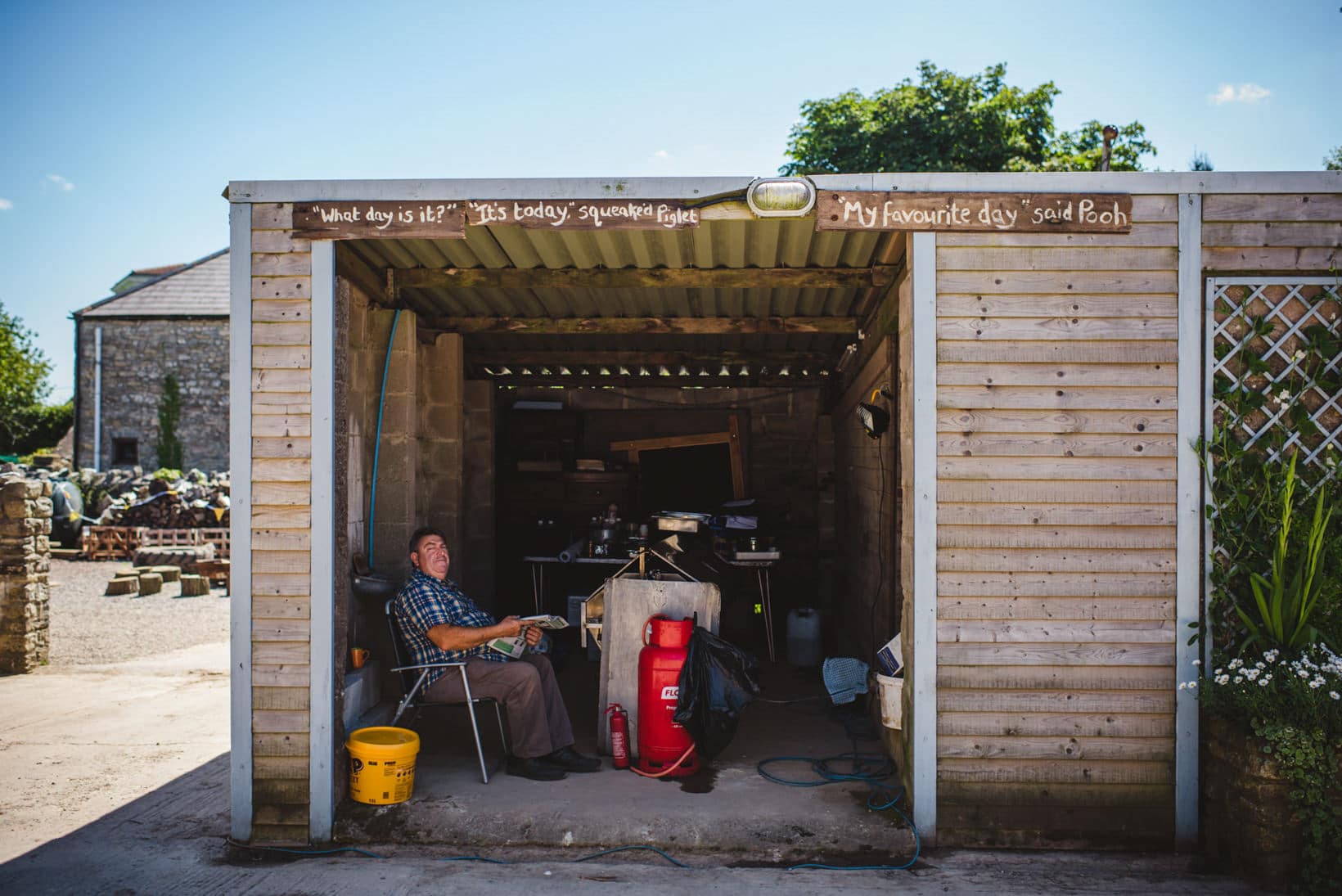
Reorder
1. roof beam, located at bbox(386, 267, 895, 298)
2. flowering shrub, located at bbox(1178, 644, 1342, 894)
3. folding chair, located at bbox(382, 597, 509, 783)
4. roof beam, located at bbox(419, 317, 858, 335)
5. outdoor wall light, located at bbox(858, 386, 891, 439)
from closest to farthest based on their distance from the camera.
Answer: flowering shrub, located at bbox(1178, 644, 1342, 894)
folding chair, located at bbox(382, 597, 509, 783)
roof beam, located at bbox(386, 267, 895, 298)
outdoor wall light, located at bbox(858, 386, 891, 439)
roof beam, located at bbox(419, 317, 858, 335)

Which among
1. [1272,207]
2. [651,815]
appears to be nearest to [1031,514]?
[1272,207]

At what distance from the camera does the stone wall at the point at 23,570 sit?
7594 millimetres

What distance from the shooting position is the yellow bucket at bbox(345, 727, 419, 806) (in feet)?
13.5

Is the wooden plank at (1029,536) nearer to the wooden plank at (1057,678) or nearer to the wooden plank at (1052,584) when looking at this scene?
the wooden plank at (1052,584)

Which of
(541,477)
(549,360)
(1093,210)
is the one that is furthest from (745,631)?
(1093,210)

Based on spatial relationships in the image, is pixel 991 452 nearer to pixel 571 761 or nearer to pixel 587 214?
pixel 587 214

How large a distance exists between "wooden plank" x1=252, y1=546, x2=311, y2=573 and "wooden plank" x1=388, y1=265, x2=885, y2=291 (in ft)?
6.21

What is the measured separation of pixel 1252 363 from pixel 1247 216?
2.15 feet

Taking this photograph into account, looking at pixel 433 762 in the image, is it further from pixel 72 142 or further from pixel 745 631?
pixel 72 142

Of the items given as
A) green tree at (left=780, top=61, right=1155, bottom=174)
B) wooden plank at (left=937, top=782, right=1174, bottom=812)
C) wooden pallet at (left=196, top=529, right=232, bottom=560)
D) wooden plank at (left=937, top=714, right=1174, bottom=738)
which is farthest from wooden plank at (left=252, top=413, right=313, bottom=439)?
green tree at (left=780, top=61, right=1155, bottom=174)

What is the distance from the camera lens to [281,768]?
3979mm

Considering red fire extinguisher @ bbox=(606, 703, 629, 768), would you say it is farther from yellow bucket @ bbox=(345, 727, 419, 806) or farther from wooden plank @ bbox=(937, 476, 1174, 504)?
wooden plank @ bbox=(937, 476, 1174, 504)

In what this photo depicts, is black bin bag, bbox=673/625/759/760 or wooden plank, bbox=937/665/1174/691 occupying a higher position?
wooden plank, bbox=937/665/1174/691

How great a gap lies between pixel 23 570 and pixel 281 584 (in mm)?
5326
